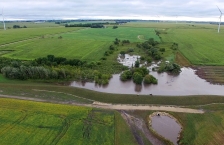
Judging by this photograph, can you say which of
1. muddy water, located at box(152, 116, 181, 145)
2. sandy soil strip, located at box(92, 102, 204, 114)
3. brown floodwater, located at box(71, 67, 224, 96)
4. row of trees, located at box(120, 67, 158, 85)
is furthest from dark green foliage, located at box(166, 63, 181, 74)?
muddy water, located at box(152, 116, 181, 145)

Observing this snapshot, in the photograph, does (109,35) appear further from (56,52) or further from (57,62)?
(57,62)

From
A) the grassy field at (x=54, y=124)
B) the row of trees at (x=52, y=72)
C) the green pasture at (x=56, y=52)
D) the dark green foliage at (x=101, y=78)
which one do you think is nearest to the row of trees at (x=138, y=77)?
the dark green foliage at (x=101, y=78)

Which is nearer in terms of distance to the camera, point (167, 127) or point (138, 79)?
point (167, 127)

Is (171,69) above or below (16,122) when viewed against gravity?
above

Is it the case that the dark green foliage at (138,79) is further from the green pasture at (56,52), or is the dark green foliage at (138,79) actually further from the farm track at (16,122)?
the farm track at (16,122)

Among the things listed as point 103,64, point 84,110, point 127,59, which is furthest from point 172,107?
point 127,59

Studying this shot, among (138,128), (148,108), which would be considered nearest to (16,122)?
(138,128)

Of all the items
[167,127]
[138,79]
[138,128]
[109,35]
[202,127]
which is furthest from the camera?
[109,35]

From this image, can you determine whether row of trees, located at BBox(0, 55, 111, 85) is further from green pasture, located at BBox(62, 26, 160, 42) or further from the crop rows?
green pasture, located at BBox(62, 26, 160, 42)
